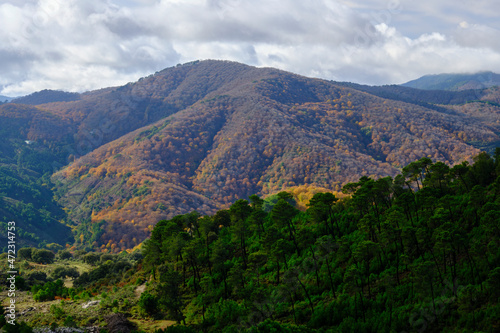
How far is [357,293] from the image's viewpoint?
123ft

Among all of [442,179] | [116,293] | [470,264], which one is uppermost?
[442,179]

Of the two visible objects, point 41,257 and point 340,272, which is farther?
point 41,257

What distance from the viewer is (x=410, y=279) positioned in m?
36.6

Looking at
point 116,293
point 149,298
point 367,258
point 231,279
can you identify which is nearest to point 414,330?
point 367,258

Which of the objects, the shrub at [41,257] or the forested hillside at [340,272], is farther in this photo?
the shrub at [41,257]

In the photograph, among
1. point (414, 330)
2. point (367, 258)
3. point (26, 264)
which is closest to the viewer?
point (414, 330)

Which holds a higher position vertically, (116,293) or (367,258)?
(367,258)

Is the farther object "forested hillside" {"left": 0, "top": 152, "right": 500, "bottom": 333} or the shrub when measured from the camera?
the shrub

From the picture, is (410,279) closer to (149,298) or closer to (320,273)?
(320,273)

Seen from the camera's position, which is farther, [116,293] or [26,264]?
[26,264]

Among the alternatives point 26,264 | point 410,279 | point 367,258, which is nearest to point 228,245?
point 367,258

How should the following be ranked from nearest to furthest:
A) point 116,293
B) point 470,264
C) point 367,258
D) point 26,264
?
point 470,264 → point 367,258 → point 116,293 → point 26,264

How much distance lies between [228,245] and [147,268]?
15.8 metres

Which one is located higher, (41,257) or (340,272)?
(340,272)
